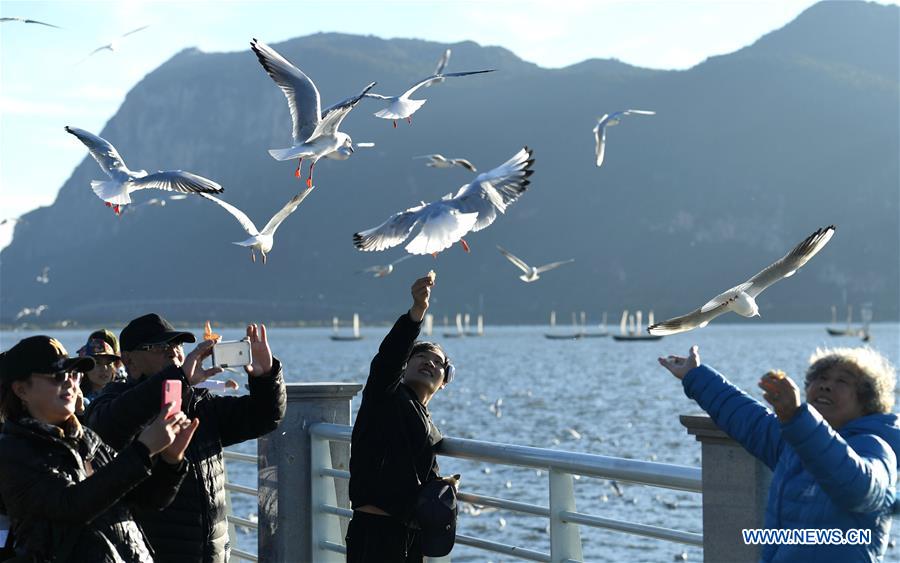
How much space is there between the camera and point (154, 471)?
11.2ft

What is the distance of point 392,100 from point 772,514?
4.47m

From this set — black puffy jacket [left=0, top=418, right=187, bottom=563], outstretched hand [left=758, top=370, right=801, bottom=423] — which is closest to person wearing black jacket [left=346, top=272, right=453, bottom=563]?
black puffy jacket [left=0, top=418, right=187, bottom=563]

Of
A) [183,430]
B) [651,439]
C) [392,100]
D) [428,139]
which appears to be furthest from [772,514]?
[428,139]

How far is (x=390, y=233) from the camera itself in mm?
5797

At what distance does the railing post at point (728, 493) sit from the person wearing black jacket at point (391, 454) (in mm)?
1173

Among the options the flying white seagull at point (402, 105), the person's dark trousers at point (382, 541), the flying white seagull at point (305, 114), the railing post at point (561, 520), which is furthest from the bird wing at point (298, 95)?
the railing post at point (561, 520)

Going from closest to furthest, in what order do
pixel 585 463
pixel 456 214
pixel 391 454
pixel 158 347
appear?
pixel 585 463, pixel 158 347, pixel 391 454, pixel 456 214

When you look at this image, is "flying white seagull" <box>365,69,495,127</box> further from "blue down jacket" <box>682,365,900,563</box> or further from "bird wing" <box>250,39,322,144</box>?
"blue down jacket" <box>682,365,900,563</box>

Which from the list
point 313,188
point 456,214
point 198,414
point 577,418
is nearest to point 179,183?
point 313,188

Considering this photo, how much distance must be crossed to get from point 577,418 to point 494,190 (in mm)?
46298

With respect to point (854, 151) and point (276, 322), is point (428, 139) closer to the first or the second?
point (276, 322)

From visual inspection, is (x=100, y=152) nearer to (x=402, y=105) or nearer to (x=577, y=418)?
(x=402, y=105)

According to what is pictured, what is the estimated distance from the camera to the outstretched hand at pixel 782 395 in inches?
116

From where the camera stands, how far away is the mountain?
6604 inches
